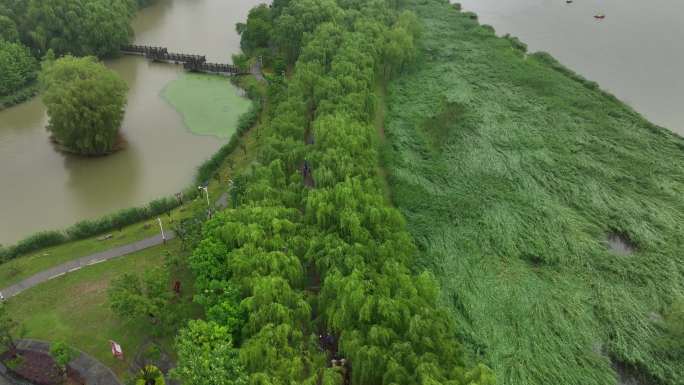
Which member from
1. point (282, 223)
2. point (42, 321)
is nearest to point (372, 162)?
point (282, 223)

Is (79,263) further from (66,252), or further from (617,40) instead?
(617,40)

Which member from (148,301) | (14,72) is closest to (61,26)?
(14,72)

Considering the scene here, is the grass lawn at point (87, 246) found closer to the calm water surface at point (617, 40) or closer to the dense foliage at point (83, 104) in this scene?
the dense foliage at point (83, 104)

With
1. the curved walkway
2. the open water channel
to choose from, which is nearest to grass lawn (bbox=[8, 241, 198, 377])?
the curved walkway

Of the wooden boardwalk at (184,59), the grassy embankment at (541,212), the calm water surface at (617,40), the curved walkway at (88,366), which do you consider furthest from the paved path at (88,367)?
the calm water surface at (617,40)

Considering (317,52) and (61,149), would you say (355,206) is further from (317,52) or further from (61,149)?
(61,149)

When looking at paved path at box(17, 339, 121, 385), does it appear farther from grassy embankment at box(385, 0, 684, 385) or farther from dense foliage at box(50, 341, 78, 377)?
grassy embankment at box(385, 0, 684, 385)
